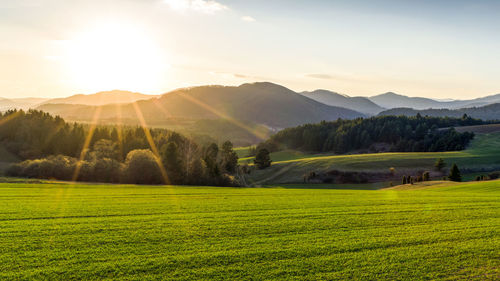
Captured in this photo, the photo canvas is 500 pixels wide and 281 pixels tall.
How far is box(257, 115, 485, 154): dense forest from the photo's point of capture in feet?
454

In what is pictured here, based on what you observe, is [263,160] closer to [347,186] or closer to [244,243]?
[347,186]

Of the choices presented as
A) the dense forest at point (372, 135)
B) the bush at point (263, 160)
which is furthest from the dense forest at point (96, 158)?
the dense forest at point (372, 135)

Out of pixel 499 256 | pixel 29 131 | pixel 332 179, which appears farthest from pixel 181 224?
pixel 29 131

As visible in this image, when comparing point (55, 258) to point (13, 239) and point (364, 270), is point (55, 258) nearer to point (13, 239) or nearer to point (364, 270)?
point (13, 239)

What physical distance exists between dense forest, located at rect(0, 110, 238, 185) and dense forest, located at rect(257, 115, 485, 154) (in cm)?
7014

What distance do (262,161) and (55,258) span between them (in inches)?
3889

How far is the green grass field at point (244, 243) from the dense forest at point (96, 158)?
35112 mm

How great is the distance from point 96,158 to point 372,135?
132 m

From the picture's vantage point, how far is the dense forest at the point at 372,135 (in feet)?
454

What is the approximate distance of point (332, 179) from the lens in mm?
86938

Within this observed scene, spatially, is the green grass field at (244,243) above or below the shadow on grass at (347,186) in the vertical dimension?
above

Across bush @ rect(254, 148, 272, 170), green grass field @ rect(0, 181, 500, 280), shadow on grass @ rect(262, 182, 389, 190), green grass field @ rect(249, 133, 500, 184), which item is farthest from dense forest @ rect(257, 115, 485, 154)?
green grass field @ rect(0, 181, 500, 280)

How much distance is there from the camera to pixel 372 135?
514 feet

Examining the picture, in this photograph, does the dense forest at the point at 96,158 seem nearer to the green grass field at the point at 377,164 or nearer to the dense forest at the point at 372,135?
the green grass field at the point at 377,164
